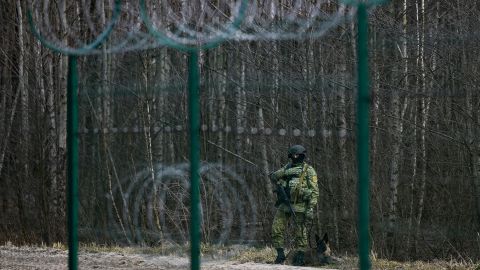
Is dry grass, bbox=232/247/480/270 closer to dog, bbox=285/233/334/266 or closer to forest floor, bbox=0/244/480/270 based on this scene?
forest floor, bbox=0/244/480/270

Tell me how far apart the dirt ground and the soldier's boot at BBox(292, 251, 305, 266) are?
541 mm

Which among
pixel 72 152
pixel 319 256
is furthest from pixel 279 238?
pixel 72 152

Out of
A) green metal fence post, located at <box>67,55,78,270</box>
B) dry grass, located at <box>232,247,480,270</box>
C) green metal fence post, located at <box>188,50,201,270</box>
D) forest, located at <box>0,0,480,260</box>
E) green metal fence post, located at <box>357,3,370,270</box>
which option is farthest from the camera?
forest, located at <box>0,0,480,260</box>

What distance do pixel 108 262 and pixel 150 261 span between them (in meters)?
0.56

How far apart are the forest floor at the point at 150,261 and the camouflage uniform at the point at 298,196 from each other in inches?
17.0

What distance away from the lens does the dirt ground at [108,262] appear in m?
12.8

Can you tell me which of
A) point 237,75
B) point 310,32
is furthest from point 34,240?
point 310,32

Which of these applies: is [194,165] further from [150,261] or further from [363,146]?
[150,261]

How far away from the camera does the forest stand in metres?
15.6

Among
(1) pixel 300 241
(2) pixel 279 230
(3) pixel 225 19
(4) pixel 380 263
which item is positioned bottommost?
(4) pixel 380 263

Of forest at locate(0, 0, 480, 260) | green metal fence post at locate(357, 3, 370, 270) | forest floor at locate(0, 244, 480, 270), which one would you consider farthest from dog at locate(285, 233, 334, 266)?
green metal fence post at locate(357, 3, 370, 270)

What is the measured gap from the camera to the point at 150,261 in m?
13.5

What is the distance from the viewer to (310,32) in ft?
57.3

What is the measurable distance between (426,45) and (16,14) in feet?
30.5
